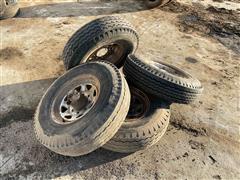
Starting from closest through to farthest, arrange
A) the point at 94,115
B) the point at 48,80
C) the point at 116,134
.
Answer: the point at 94,115 → the point at 116,134 → the point at 48,80

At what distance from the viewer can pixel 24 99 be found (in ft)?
17.0

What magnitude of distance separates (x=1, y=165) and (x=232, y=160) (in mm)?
3128

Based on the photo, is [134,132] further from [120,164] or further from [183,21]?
[183,21]

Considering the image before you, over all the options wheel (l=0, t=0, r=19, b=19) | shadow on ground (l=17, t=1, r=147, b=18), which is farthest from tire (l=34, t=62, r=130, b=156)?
wheel (l=0, t=0, r=19, b=19)

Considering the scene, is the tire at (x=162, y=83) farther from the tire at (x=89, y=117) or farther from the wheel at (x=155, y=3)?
the wheel at (x=155, y=3)

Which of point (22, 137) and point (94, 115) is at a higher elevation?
point (94, 115)

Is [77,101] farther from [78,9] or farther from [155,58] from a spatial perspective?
[78,9]

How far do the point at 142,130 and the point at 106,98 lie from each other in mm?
684

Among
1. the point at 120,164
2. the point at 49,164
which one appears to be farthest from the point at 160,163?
the point at 49,164

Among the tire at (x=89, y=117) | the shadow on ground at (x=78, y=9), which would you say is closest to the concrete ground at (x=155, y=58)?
the shadow on ground at (x=78, y=9)

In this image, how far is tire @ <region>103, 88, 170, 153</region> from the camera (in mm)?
4055

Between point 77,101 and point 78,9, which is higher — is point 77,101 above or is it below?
above

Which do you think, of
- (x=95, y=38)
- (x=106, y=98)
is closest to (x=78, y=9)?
(x=95, y=38)

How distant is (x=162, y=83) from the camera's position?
4.36 meters
